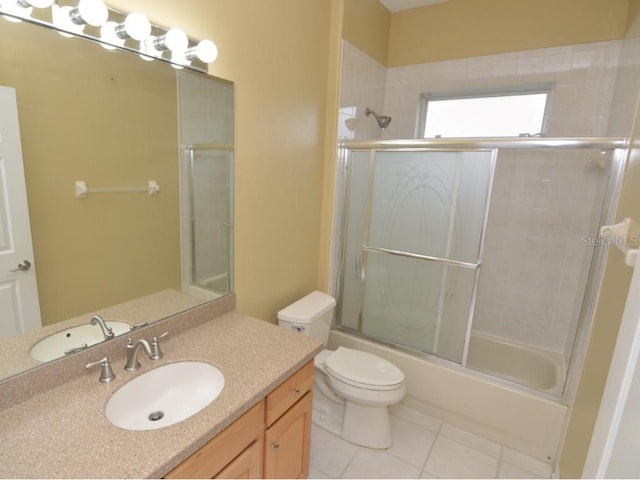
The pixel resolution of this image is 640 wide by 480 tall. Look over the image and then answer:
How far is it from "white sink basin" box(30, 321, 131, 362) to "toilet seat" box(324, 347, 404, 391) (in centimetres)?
113

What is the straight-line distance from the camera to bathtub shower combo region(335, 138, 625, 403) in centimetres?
204

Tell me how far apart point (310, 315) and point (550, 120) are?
2110 millimetres

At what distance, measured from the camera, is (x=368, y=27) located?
7.90 feet

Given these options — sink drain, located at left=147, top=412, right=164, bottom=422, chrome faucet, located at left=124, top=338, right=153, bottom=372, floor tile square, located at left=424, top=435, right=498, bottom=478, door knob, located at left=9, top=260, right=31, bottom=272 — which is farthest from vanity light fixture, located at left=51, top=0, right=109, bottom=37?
floor tile square, located at left=424, top=435, right=498, bottom=478

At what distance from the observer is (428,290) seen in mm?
2248

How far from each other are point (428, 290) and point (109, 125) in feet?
6.44

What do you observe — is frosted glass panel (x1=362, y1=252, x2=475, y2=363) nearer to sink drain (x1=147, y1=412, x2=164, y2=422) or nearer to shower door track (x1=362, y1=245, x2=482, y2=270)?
shower door track (x1=362, y1=245, x2=482, y2=270)

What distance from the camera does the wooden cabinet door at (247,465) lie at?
1.06m

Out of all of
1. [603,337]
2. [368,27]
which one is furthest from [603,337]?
→ [368,27]

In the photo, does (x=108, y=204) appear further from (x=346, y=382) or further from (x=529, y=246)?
(x=529, y=246)

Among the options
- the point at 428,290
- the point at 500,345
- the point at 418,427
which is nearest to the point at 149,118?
the point at 428,290

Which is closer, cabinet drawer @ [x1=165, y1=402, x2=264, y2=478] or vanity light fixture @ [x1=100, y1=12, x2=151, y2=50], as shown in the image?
cabinet drawer @ [x1=165, y1=402, x2=264, y2=478]

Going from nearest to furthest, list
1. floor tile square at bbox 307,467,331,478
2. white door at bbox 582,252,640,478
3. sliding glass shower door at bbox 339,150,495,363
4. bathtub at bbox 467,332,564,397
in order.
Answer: white door at bbox 582,252,640,478 < floor tile square at bbox 307,467,331,478 < sliding glass shower door at bbox 339,150,495,363 < bathtub at bbox 467,332,564,397

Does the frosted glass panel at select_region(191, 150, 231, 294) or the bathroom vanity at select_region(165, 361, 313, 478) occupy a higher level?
the frosted glass panel at select_region(191, 150, 231, 294)
